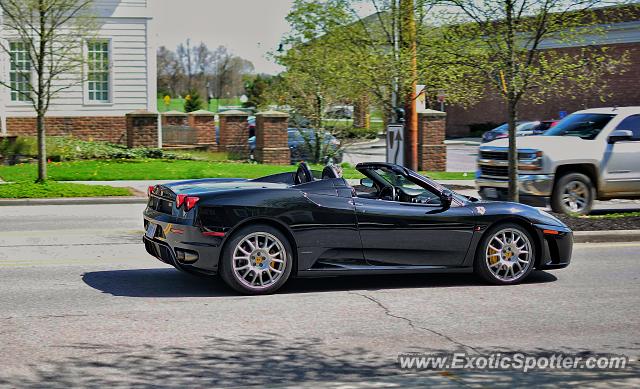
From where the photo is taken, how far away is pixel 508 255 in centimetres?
1002

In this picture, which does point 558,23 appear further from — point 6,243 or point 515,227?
point 6,243

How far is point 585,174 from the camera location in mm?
16703

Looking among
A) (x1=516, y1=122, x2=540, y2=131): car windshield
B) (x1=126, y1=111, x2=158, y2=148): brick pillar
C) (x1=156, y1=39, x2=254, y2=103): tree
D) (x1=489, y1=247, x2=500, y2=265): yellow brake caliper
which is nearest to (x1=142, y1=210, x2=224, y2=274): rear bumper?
(x1=489, y1=247, x2=500, y2=265): yellow brake caliper

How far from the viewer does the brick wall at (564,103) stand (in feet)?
156

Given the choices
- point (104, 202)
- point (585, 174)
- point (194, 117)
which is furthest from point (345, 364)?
point (194, 117)

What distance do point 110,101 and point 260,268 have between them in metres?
24.3

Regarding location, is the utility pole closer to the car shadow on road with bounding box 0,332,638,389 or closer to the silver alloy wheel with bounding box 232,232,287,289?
the silver alloy wheel with bounding box 232,232,287,289

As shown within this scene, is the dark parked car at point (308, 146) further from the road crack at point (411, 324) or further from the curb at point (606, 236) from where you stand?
the road crack at point (411, 324)

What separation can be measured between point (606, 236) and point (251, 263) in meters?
6.58

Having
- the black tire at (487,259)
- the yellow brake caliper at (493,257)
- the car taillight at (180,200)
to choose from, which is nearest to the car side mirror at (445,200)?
the black tire at (487,259)

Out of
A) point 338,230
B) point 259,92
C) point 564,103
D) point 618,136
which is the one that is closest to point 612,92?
point 564,103

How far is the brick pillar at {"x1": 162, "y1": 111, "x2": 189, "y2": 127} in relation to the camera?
33.1m

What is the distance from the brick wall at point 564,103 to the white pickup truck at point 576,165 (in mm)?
23356

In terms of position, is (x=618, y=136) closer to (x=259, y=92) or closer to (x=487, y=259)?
(x=487, y=259)
